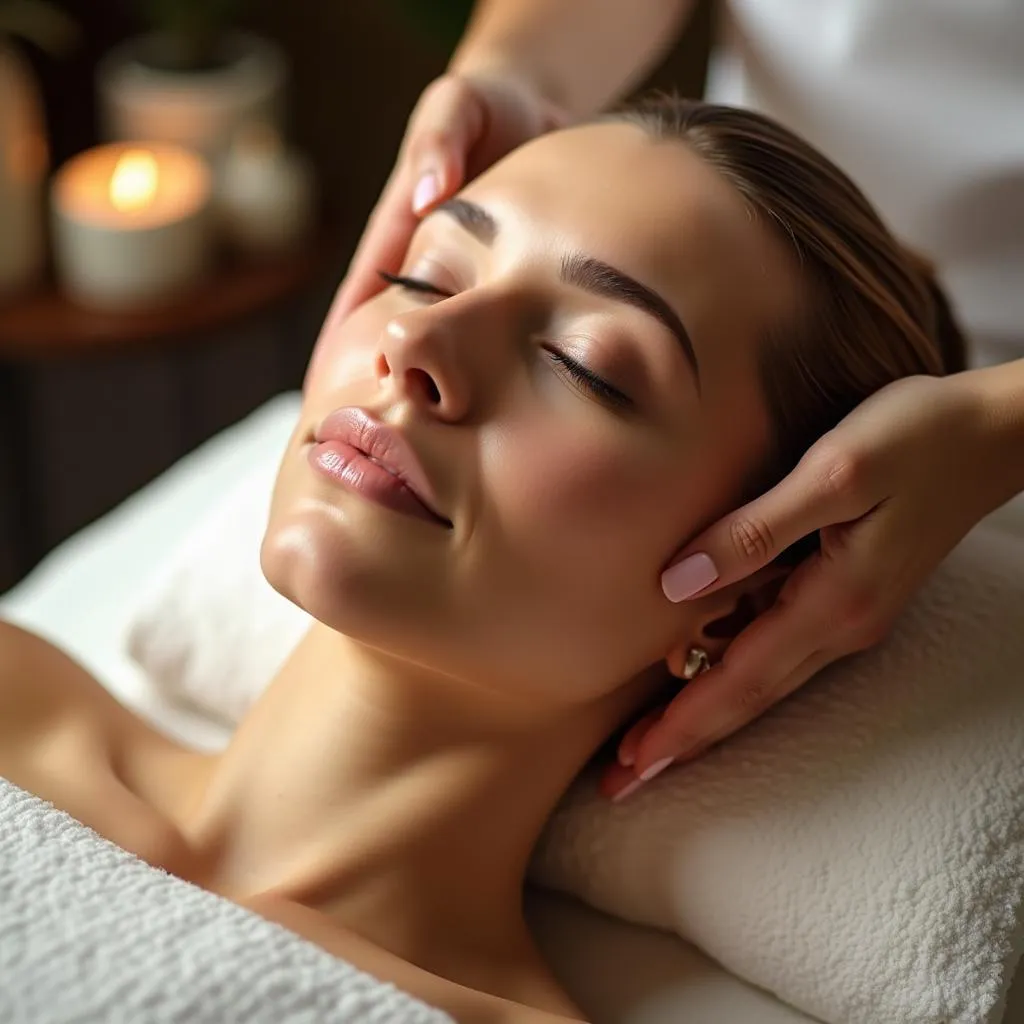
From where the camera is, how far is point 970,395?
94cm

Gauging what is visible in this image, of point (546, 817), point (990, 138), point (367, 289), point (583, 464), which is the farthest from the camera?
point (990, 138)

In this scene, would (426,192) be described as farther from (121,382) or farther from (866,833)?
(121,382)

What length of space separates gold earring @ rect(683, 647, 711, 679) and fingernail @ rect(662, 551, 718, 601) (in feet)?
0.28

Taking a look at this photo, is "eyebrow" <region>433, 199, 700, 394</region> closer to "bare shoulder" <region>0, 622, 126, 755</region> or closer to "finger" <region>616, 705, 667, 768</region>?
"finger" <region>616, 705, 667, 768</region>

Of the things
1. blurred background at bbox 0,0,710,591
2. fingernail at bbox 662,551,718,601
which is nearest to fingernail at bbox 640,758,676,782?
fingernail at bbox 662,551,718,601

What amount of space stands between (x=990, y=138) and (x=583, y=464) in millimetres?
618

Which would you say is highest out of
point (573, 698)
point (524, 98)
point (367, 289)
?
Result: point (524, 98)

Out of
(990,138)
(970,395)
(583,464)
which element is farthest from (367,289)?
(990,138)

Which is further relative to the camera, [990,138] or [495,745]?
[990,138]

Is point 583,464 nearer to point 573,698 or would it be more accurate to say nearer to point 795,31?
point 573,698

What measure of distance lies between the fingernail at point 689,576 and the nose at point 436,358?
0.16 meters

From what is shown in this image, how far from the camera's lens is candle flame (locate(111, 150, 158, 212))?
193 cm

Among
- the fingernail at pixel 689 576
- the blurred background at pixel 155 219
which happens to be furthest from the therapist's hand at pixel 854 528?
the blurred background at pixel 155 219

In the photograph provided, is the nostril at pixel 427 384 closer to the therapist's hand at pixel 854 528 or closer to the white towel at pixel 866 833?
the therapist's hand at pixel 854 528
